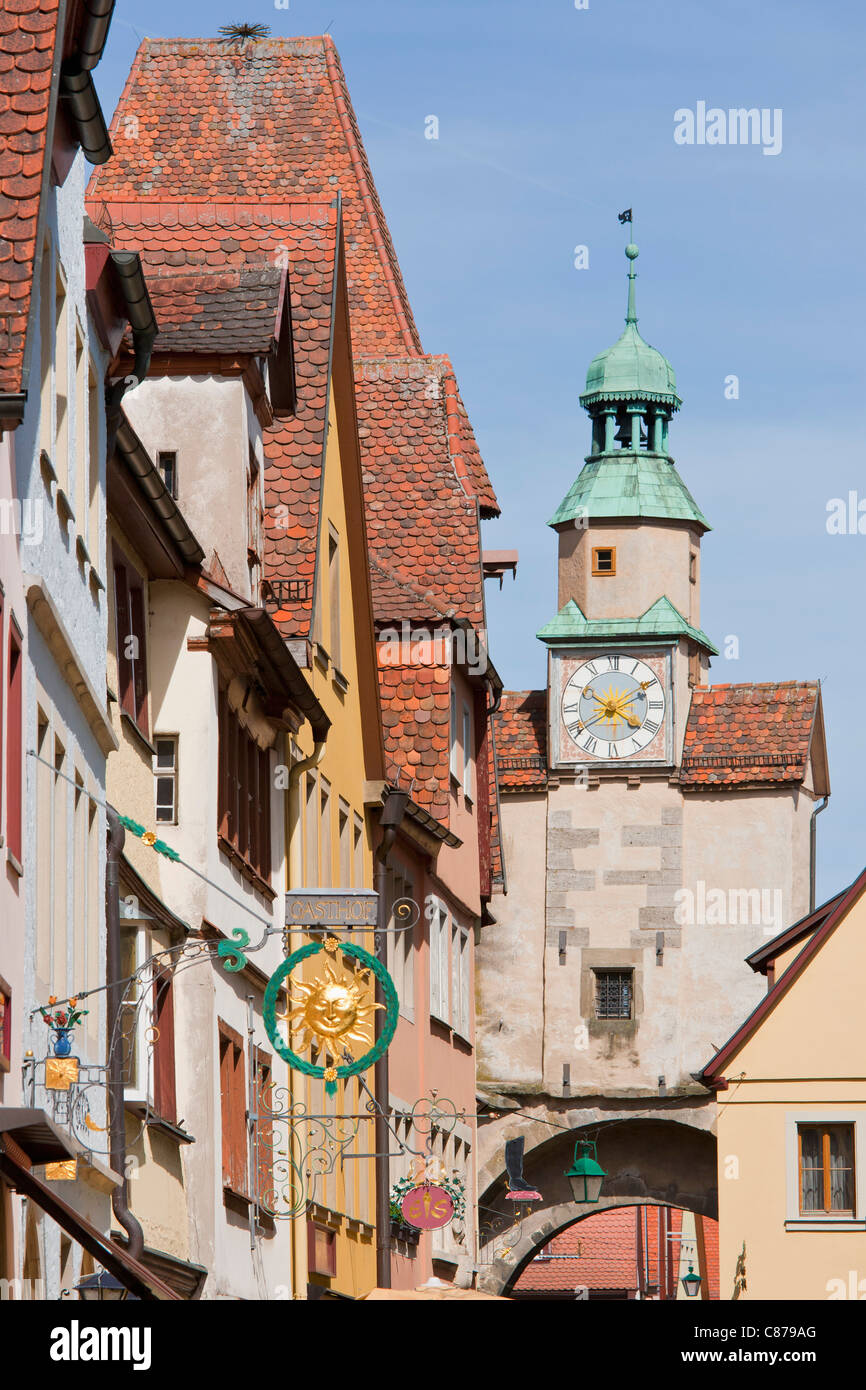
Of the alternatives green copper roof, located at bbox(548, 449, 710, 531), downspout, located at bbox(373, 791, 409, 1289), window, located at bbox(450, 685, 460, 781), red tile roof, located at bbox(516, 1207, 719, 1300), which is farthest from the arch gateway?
downspout, located at bbox(373, 791, 409, 1289)

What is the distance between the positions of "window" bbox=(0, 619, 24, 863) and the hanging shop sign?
4.07 meters

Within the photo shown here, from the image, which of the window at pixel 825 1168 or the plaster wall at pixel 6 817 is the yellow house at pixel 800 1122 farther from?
the plaster wall at pixel 6 817

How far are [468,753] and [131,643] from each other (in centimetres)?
1601

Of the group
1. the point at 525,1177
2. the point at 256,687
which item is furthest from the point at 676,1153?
the point at 256,687

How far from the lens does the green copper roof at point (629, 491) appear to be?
53062mm

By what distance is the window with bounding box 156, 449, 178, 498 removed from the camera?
2061 centimetres

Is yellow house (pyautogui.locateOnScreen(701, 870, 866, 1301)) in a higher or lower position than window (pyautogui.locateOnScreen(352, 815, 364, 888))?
lower

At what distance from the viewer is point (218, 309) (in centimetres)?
2119

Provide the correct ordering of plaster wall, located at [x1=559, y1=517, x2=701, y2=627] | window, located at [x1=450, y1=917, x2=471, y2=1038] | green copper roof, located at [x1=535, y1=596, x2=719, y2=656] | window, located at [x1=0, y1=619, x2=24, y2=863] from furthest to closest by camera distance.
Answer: plaster wall, located at [x1=559, y1=517, x2=701, y2=627]
green copper roof, located at [x1=535, y1=596, x2=719, y2=656]
window, located at [x1=450, y1=917, x2=471, y2=1038]
window, located at [x1=0, y1=619, x2=24, y2=863]

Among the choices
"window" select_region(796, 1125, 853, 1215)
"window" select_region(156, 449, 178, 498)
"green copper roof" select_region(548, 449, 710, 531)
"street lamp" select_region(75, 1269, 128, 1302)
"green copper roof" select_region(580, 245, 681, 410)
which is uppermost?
"green copper roof" select_region(580, 245, 681, 410)

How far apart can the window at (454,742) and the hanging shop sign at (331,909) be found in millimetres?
14600

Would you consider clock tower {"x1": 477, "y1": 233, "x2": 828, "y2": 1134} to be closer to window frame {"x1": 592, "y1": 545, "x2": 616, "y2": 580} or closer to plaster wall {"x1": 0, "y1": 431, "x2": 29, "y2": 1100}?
window frame {"x1": 592, "y1": 545, "x2": 616, "y2": 580}

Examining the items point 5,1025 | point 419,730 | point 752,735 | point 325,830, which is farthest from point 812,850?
point 5,1025

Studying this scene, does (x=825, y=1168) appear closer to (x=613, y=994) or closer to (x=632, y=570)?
(x=613, y=994)
